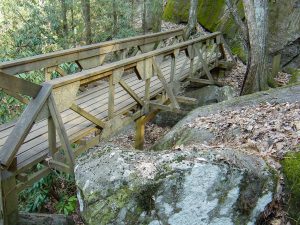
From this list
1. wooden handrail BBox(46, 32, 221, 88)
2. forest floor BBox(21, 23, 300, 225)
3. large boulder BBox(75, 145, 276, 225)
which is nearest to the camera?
large boulder BBox(75, 145, 276, 225)

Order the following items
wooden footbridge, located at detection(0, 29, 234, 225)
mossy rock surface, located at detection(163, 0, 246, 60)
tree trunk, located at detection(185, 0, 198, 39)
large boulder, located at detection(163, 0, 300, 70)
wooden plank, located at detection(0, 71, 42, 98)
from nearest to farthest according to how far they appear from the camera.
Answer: wooden plank, located at detection(0, 71, 42, 98), wooden footbridge, located at detection(0, 29, 234, 225), large boulder, located at detection(163, 0, 300, 70), tree trunk, located at detection(185, 0, 198, 39), mossy rock surface, located at detection(163, 0, 246, 60)

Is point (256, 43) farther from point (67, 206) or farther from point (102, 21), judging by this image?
point (102, 21)

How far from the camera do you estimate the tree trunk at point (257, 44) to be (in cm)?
761

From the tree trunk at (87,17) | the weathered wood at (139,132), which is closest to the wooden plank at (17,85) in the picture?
the weathered wood at (139,132)

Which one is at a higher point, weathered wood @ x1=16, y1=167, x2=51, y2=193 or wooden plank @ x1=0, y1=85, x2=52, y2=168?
wooden plank @ x1=0, y1=85, x2=52, y2=168

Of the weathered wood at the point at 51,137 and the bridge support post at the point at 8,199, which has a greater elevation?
the weathered wood at the point at 51,137

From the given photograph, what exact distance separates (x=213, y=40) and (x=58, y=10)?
5653mm

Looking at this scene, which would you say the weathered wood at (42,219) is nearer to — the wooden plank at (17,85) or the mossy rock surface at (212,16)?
the wooden plank at (17,85)

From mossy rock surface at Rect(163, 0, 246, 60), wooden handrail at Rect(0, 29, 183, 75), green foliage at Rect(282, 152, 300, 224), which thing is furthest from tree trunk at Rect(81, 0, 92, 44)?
green foliage at Rect(282, 152, 300, 224)

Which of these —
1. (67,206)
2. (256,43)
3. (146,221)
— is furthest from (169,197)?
(256,43)

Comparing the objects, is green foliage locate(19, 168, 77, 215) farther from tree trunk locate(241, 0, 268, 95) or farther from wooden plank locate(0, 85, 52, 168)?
tree trunk locate(241, 0, 268, 95)

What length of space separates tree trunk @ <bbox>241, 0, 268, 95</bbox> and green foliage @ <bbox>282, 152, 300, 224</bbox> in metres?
4.75

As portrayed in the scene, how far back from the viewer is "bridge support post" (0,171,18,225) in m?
3.90

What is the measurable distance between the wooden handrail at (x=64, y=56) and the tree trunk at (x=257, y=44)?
296cm
